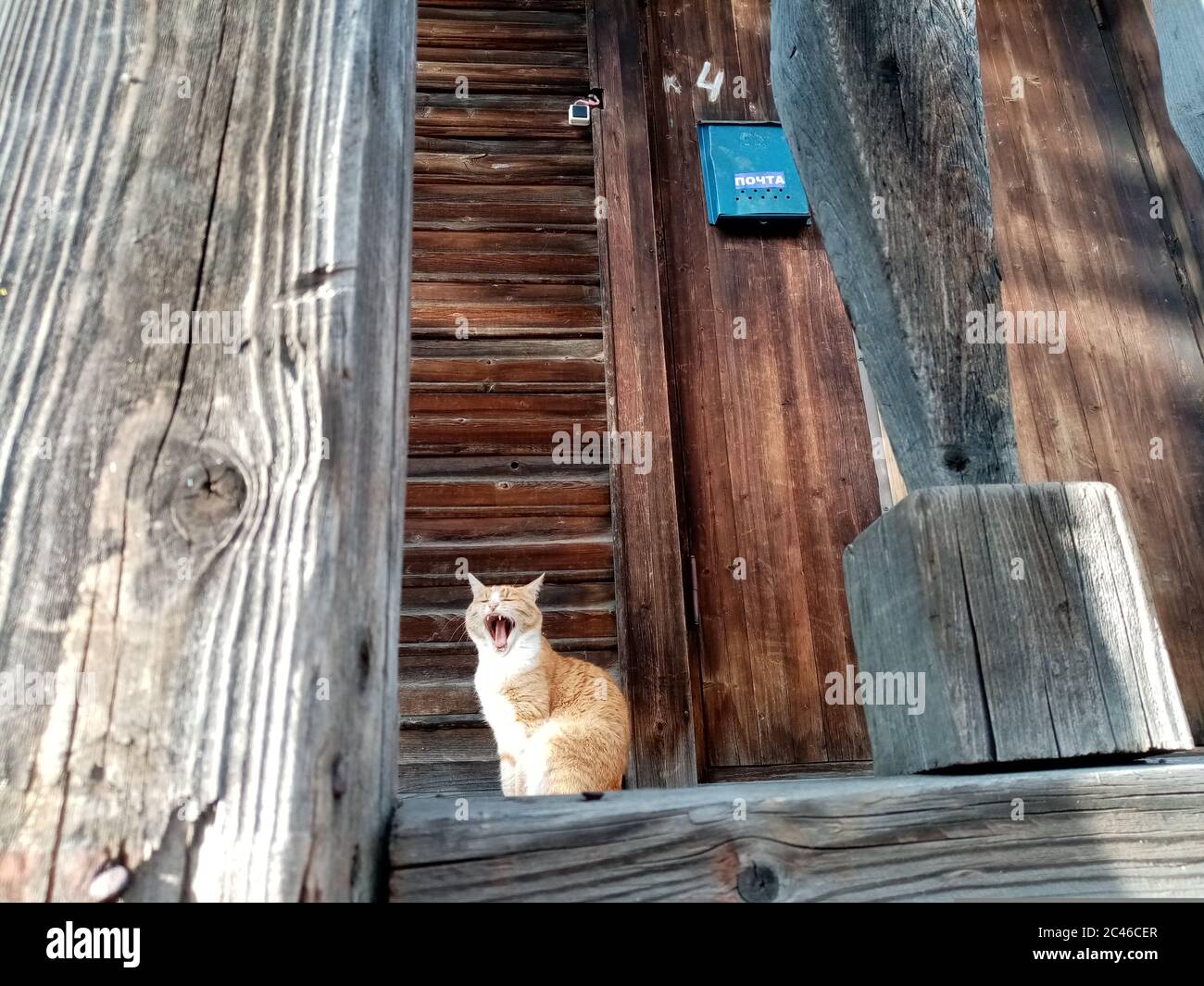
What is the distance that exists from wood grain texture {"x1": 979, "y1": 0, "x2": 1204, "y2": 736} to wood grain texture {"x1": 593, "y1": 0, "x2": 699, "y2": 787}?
172 centimetres

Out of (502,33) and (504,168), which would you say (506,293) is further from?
(502,33)

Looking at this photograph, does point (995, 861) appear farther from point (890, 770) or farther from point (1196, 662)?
point (1196, 662)

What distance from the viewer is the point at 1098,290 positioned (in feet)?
14.1

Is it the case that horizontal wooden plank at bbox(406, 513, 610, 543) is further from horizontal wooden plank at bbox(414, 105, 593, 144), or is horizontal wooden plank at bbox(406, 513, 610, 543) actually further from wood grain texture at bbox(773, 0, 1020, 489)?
wood grain texture at bbox(773, 0, 1020, 489)

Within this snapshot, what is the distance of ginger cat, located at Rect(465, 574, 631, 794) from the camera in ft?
8.48

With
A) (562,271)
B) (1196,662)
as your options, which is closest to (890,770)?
(562,271)

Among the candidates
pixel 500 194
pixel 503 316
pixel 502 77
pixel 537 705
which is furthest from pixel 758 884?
pixel 502 77

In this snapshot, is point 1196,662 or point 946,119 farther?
point 1196,662

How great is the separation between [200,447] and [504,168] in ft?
12.0

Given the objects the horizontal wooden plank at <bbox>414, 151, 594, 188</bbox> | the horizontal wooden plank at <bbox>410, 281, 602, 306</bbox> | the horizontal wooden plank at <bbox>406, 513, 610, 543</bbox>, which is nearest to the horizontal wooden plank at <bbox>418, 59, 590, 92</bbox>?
the horizontal wooden plank at <bbox>414, 151, 594, 188</bbox>

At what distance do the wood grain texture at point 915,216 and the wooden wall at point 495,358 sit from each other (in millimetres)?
2382

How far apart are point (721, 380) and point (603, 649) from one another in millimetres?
1356

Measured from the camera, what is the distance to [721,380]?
3.92m

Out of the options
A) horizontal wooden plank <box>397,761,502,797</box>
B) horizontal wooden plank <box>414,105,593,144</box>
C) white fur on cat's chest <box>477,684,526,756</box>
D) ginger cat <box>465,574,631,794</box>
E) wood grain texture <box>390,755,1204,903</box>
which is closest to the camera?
wood grain texture <box>390,755,1204,903</box>
